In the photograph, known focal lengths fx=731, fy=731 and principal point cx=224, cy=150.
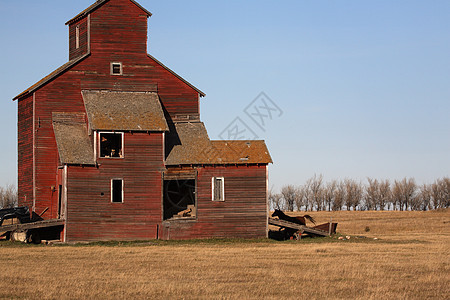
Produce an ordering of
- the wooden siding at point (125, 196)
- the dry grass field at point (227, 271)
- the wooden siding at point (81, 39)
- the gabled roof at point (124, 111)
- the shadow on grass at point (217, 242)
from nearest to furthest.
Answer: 1. the dry grass field at point (227, 271)
2. the shadow on grass at point (217, 242)
3. the wooden siding at point (125, 196)
4. the gabled roof at point (124, 111)
5. the wooden siding at point (81, 39)

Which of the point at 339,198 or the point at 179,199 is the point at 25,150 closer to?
the point at 179,199

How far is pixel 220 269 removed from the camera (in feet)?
85.6

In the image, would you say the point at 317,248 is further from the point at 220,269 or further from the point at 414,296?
the point at 414,296

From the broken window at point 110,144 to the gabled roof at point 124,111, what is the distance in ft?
5.34

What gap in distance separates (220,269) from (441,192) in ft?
381

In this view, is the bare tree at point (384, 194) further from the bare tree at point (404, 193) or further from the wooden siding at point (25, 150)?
the wooden siding at point (25, 150)

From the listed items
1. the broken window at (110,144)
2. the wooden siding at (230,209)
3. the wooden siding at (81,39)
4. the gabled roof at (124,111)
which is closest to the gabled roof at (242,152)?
the wooden siding at (230,209)

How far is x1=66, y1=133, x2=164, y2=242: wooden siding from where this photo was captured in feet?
131

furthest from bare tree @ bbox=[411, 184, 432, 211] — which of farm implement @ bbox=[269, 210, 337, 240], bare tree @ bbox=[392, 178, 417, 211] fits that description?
farm implement @ bbox=[269, 210, 337, 240]

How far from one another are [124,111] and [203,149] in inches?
201

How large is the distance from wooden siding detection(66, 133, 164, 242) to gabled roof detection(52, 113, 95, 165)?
58cm

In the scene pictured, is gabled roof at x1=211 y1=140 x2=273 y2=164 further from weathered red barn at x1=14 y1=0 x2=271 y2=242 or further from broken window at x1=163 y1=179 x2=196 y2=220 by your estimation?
broken window at x1=163 y1=179 x2=196 y2=220

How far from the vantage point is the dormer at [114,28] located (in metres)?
44.0

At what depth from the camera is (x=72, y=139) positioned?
41.1 metres
